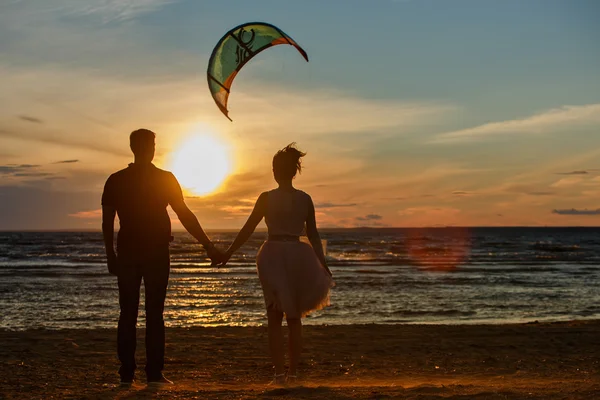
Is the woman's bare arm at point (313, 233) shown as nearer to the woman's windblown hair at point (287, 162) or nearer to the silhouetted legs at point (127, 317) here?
the woman's windblown hair at point (287, 162)

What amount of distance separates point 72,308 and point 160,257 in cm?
1046

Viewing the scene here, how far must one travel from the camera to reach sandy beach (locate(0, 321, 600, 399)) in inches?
215

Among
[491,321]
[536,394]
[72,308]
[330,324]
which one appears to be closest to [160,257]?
[536,394]

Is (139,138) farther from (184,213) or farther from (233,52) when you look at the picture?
(233,52)

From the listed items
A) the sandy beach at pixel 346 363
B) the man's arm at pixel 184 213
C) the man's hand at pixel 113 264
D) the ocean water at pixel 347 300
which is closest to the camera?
the sandy beach at pixel 346 363

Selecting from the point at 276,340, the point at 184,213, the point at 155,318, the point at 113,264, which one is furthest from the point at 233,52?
the point at 276,340

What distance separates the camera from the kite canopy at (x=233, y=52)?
21.1ft

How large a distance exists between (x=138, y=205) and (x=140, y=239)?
0.28 metres

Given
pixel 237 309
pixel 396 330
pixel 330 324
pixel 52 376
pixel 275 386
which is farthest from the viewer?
pixel 237 309

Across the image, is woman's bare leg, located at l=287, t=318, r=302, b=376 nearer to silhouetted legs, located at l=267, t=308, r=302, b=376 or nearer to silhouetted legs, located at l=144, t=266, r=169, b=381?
silhouetted legs, located at l=267, t=308, r=302, b=376

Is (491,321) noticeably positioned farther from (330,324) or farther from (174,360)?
(174,360)

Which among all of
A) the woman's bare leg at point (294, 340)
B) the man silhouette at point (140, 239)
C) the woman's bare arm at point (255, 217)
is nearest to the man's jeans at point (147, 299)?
the man silhouette at point (140, 239)

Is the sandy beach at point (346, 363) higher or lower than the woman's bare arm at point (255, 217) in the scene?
lower

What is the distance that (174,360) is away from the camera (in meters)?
8.38
